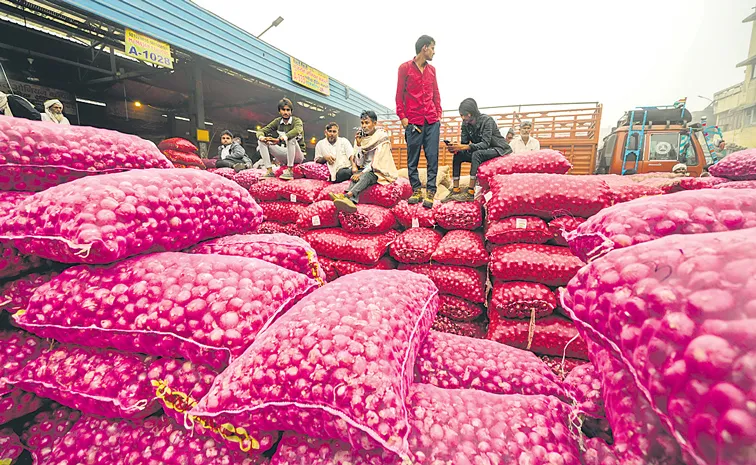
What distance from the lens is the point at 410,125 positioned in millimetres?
3180

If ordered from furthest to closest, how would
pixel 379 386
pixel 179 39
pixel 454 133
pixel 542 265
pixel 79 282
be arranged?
pixel 454 133 < pixel 179 39 < pixel 542 265 < pixel 79 282 < pixel 379 386

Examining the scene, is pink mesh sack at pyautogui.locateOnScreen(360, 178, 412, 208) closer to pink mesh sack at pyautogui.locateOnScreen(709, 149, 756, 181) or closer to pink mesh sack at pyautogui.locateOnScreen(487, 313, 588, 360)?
pink mesh sack at pyautogui.locateOnScreen(487, 313, 588, 360)

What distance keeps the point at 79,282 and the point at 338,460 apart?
2.74 feet

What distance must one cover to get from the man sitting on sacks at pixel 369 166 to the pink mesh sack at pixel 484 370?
179cm

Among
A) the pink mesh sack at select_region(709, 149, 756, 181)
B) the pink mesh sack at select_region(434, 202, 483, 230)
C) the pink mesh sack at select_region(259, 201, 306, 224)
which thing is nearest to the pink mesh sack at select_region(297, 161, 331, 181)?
the pink mesh sack at select_region(259, 201, 306, 224)

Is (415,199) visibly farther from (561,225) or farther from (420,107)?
(561,225)

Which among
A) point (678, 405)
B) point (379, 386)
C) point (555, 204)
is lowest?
point (379, 386)

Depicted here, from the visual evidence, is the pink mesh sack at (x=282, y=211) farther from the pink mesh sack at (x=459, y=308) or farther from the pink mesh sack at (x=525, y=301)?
the pink mesh sack at (x=525, y=301)

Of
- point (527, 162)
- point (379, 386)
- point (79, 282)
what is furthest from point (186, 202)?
point (527, 162)

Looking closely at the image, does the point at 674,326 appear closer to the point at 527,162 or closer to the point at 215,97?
the point at 527,162

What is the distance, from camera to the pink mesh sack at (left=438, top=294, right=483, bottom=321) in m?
2.21

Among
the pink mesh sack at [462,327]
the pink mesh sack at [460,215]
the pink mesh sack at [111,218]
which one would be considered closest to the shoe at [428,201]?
the pink mesh sack at [460,215]

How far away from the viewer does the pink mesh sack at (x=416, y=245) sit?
7.72 ft

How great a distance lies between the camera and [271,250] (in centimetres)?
112
